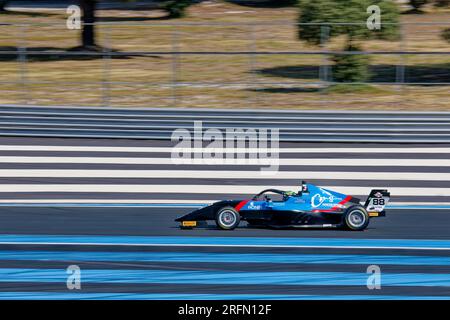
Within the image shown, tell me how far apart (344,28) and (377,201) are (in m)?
10.5

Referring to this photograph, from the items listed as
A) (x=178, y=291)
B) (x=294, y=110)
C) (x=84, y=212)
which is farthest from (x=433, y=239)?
(x=294, y=110)

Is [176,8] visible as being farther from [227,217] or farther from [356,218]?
[356,218]

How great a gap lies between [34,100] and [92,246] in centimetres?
983

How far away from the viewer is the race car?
462 inches

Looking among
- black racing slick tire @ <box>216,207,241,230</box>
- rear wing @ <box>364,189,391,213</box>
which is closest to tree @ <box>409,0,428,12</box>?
rear wing @ <box>364,189,391,213</box>

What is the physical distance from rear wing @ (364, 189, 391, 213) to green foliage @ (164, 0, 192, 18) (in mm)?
22414

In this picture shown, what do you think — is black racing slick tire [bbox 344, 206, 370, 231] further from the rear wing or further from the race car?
the rear wing

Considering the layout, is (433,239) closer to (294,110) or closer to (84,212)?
(84,212)

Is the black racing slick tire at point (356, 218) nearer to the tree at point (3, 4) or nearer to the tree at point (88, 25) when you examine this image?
the tree at point (88, 25)

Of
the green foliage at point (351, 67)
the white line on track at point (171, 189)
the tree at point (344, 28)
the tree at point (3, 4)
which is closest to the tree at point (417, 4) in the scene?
the tree at point (344, 28)

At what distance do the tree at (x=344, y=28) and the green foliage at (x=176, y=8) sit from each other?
11.6 metres

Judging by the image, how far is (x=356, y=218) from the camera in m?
11.8

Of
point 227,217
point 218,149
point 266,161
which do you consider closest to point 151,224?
point 227,217

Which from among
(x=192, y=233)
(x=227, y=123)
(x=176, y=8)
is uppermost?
(x=176, y=8)
